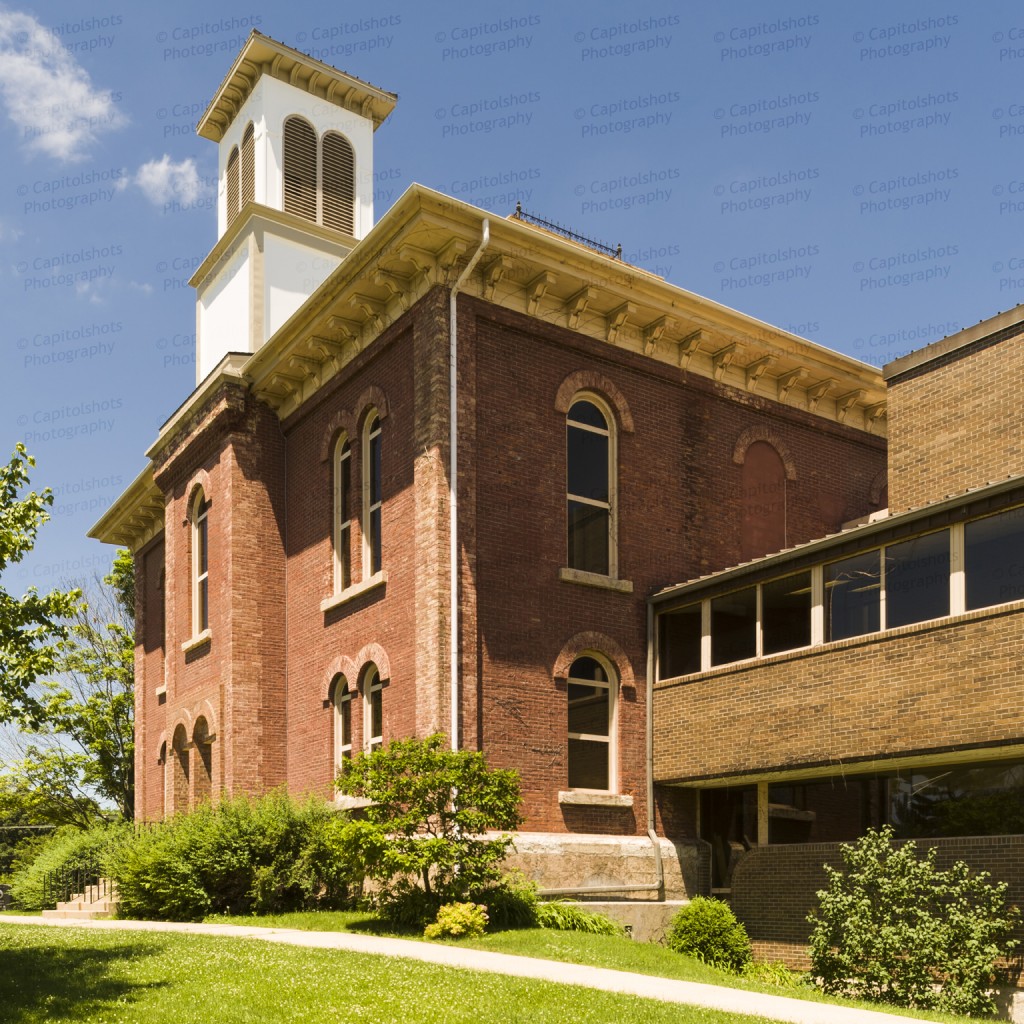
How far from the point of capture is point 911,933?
14.5 m

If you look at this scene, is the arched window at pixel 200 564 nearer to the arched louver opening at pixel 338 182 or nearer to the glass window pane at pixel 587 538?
the arched louver opening at pixel 338 182

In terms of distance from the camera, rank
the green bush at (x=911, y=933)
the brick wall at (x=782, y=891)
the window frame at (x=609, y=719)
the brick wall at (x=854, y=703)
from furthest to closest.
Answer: the window frame at (x=609, y=719)
the brick wall at (x=782, y=891)
the brick wall at (x=854, y=703)
the green bush at (x=911, y=933)

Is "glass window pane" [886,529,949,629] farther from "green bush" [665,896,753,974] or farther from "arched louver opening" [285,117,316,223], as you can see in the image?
"arched louver opening" [285,117,316,223]

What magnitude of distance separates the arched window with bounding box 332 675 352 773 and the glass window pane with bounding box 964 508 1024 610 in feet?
34.8

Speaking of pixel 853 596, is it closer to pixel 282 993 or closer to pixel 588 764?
pixel 588 764

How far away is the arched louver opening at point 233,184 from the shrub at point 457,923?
63.6ft

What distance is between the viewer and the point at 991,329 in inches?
797

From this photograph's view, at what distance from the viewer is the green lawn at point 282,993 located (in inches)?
400

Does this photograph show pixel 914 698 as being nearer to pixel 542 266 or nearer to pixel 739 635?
pixel 739 635

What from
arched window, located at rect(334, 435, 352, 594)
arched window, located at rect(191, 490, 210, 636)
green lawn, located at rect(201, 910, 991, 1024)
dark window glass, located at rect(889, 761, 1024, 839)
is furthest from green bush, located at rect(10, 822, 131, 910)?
dark window glass, located at rect(889, 761, 1024, 839)

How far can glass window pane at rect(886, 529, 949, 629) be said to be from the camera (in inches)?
627

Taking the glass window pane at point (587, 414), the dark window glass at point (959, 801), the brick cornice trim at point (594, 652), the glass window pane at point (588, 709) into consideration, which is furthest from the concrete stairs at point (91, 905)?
the dark window glass at point (959, 801)

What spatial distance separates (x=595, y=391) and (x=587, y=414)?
0.42 metres

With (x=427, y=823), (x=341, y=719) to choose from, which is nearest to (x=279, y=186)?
(x=341, y=719)
